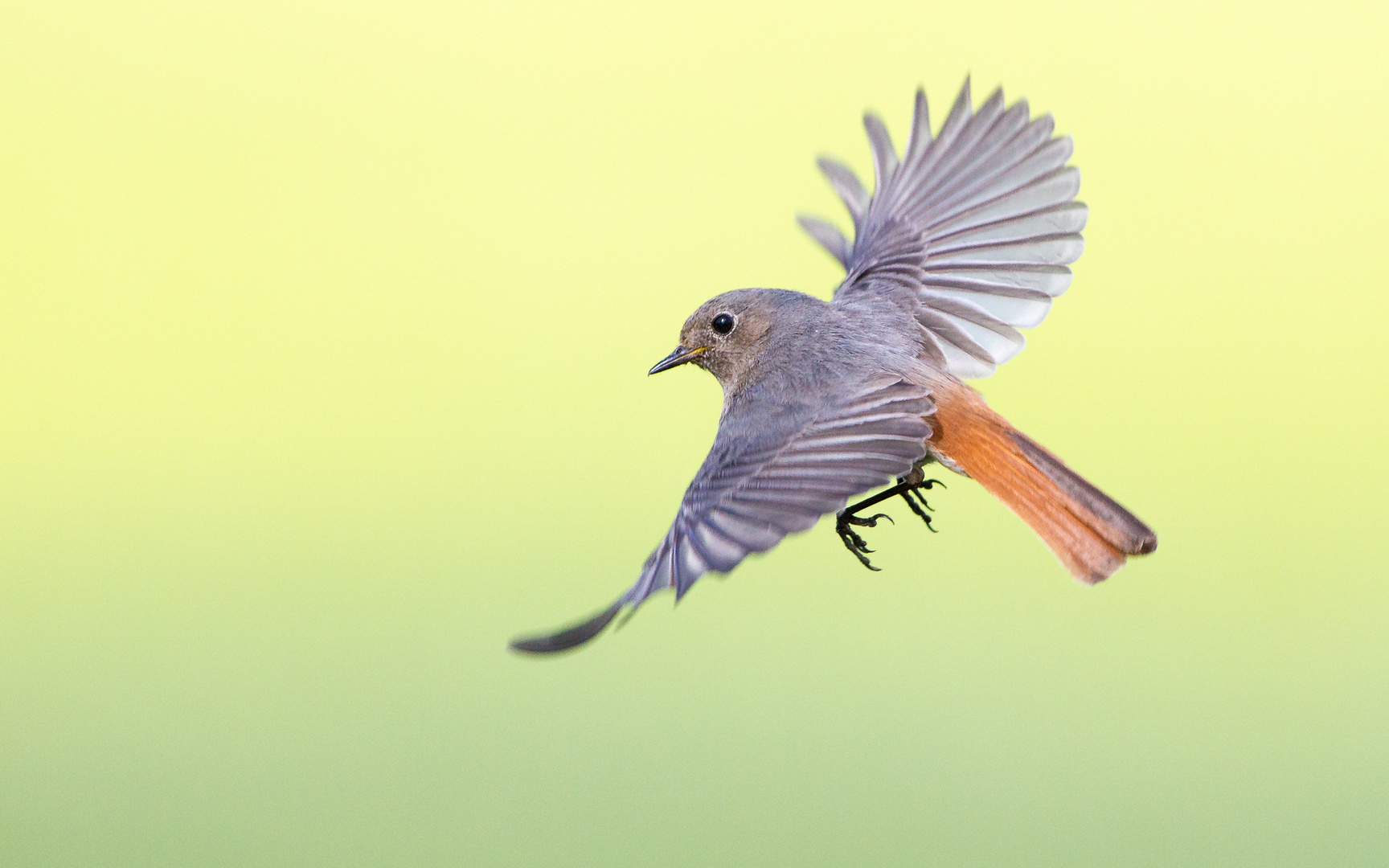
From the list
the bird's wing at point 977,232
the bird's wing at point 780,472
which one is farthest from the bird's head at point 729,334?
the bird's wing at point 977,232

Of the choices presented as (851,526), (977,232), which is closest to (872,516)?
(851,526)

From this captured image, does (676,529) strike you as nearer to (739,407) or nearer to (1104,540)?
(739,407)

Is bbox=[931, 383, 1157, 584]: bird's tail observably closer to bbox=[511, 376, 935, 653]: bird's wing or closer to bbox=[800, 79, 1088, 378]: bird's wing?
bbox=[511, 376, 935, 653]: bird's wing

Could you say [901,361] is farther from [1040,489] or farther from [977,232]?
[977,232]

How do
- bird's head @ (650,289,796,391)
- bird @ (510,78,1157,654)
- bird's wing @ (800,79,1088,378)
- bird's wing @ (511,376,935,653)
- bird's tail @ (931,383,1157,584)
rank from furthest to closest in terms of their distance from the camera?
bird's wing @ (800,79,1088,378), bird's head @ (650,289,796,391), bird's tail @ (931,383,1157,584), bird @ (510,78,1157,654), bird's wing @ (511,376,935,653)

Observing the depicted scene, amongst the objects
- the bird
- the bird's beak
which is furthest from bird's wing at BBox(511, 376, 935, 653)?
the bird's beak

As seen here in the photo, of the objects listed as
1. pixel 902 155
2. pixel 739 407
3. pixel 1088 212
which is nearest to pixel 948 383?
pixel 739 407
